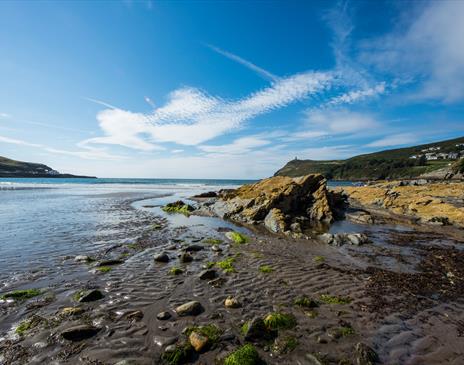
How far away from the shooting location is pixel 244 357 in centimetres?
536

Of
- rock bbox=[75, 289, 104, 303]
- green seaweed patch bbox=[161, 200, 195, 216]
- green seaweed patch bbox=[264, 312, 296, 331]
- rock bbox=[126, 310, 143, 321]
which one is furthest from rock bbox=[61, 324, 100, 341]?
green seaweed patch bbox=[161, 200, 195, 216]

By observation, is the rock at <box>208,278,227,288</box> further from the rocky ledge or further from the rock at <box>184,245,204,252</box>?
the rocky ledge

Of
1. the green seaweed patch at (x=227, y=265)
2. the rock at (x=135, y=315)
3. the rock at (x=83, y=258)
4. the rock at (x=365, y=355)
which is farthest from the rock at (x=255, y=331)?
the rock at (x=83, y=258)

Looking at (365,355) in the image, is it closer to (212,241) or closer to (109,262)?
(109,262)

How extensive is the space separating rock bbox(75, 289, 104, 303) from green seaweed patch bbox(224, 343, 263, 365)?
5.32 m

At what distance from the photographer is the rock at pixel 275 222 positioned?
20.6 metres

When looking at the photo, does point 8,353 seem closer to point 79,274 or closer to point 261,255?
point 79,274

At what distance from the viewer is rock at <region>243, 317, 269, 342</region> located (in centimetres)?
618

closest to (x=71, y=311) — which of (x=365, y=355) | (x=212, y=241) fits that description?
(x=365, y=355)

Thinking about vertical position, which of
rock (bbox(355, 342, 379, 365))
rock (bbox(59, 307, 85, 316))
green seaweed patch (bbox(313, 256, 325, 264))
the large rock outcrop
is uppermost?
the large rock outcrop

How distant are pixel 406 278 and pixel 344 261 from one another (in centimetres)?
287

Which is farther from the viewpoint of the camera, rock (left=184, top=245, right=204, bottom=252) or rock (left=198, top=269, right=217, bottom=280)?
rock (left=184, top=245, right=204, bottom=252)

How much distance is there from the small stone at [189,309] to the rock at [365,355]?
4.42 m

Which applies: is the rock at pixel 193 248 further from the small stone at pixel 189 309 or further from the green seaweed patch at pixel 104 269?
the small stone at pixel 189 309
